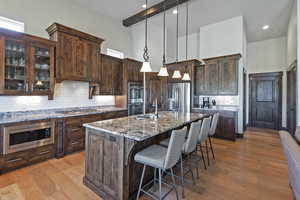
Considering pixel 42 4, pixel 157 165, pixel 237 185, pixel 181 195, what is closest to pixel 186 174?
pixel 181 195

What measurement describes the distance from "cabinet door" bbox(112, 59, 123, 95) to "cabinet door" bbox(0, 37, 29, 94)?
7.43 feet

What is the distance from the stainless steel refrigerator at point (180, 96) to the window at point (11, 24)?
4.52 metres

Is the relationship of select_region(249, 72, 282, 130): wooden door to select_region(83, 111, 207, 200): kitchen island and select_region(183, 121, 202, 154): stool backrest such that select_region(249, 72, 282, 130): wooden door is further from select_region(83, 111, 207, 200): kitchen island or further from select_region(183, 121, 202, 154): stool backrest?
select_region(83, 111, 207, 200): kitchen island

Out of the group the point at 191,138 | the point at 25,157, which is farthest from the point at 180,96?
the point at 25,157

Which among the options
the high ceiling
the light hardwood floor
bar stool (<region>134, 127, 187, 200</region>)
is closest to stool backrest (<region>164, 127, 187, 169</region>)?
bar stool (<region>134, 127, 187, 200</region>)

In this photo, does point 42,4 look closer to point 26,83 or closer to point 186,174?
point 26,83

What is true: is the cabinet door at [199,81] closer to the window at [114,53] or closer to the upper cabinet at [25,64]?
the window at [114,53]

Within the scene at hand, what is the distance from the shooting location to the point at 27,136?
284cm

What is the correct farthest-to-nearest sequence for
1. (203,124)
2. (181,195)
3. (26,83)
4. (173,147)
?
1. (26,83)
2. (203,124)
3. (181,195)
4. (173,147)

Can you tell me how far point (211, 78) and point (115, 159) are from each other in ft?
14.7

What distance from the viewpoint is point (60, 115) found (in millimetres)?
3273

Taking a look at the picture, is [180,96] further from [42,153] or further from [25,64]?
[25,64]

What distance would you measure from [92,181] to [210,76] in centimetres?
468

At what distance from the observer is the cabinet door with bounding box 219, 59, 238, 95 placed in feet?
15.7
